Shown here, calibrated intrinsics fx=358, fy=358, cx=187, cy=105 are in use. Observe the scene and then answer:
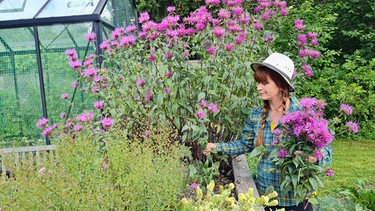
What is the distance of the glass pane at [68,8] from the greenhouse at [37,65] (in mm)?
12

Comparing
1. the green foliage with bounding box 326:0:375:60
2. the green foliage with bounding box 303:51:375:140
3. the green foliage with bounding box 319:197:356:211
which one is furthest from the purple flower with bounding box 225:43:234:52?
the green foliage with bounding box 326:0:375:60

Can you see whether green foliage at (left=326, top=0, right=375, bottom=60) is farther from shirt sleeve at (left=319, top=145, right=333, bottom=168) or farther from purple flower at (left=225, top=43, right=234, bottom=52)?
shirt sleeve at (left=319, top=145, right=333, bottom=168)

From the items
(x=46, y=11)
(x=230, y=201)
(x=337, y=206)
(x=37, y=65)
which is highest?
(x=46, y=11)

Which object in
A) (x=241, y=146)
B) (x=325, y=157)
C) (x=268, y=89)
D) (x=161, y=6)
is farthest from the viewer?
(x=161, y=6)

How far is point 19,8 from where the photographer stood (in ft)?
15.2

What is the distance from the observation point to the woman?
6.03ft

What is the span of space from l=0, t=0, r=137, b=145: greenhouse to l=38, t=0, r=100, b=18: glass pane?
12 millimetres

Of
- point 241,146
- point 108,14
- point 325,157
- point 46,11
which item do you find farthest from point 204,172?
point 108,14

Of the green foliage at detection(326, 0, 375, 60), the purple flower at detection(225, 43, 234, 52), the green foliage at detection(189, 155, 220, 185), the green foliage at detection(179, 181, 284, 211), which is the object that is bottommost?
the green foliage at detection(189, 155, 220, 185)

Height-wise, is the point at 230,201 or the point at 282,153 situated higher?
the point at 282,153

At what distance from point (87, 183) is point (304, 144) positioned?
88 centimetres

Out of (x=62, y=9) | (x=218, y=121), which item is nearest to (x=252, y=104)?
(x=218, y=121)

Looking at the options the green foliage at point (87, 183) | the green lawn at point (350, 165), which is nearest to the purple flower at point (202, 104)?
the green foliage at point (87, 183)

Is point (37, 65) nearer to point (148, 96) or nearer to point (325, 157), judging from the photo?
point (148, 96)
